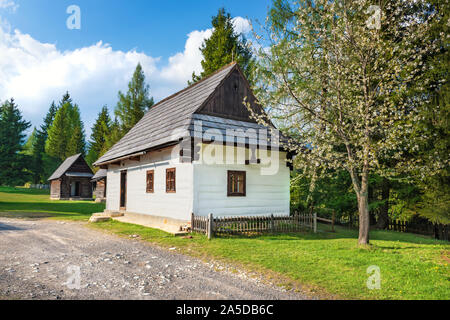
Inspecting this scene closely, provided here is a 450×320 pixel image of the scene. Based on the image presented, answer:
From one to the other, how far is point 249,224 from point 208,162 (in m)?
3.00

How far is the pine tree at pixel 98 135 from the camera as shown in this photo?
5522 cm

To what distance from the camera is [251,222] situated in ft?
→ 39.2

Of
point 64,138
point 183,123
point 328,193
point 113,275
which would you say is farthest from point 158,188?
point 64,138

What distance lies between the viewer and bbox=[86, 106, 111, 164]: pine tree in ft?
181

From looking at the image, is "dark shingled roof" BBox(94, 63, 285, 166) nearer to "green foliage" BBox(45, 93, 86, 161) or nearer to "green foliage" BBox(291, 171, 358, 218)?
"green foliage" BBox(291, 171, 358, 218)

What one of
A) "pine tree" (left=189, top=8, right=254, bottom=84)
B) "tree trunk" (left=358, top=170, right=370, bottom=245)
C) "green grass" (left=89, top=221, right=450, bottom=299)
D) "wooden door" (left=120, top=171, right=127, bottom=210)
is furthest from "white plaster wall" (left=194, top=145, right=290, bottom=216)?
"pine tree" (left=189, top=8, right=254, bottom=84)

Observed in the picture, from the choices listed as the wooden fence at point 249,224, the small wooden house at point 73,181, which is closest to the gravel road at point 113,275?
the wooden fence at point 249,224

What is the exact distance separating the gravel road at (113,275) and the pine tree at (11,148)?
173 ft

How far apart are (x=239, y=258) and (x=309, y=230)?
6.69 meters

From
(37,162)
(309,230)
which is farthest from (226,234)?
(37,162)

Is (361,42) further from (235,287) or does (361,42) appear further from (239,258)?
(235,287)

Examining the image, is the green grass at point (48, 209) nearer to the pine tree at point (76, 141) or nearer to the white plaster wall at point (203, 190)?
the white plaster wall at point (203, 190)

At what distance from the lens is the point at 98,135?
55.6 meters

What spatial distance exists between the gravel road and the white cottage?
11.9ft
